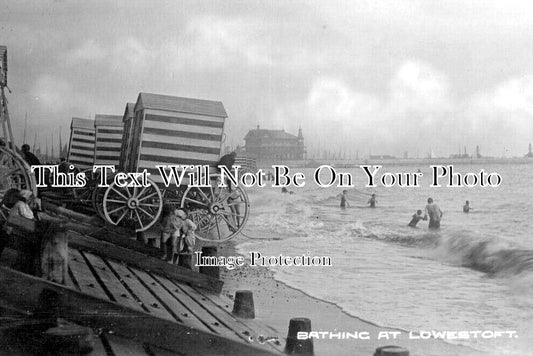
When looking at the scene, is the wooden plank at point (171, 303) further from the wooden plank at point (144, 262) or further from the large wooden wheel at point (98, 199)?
the large wooden wheel at point (98, 199)

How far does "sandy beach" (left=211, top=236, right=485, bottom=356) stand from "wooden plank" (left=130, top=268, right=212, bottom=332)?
72 cm

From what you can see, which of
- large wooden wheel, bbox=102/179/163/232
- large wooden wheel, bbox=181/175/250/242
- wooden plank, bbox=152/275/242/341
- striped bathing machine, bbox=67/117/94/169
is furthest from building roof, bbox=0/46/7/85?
wooden plank, bbox=152/275/242/341

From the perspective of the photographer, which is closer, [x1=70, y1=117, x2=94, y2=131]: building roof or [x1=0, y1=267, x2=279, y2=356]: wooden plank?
[x1=0, y1=267, x2=279, y2=356]: wooden plank

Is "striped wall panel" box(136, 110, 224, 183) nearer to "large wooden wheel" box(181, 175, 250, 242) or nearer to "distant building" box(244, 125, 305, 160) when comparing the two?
"large wooden wheel" box(181, 175, 250, 242)

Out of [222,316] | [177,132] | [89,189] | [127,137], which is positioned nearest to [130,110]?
[127,137]

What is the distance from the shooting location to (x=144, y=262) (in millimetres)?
5938

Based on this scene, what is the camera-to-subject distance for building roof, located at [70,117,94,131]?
797cm

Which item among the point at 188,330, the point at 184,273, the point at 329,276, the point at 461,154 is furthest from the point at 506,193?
the point at 188,330

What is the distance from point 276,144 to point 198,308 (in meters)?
5.34

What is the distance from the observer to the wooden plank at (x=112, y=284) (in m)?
4.06

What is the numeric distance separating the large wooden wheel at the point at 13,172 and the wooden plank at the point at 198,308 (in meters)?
2.32

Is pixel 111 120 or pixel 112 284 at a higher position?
pixel 111 120

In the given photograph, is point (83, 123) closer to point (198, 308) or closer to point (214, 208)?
point (214, 208)

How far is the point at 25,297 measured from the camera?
3488 mm
